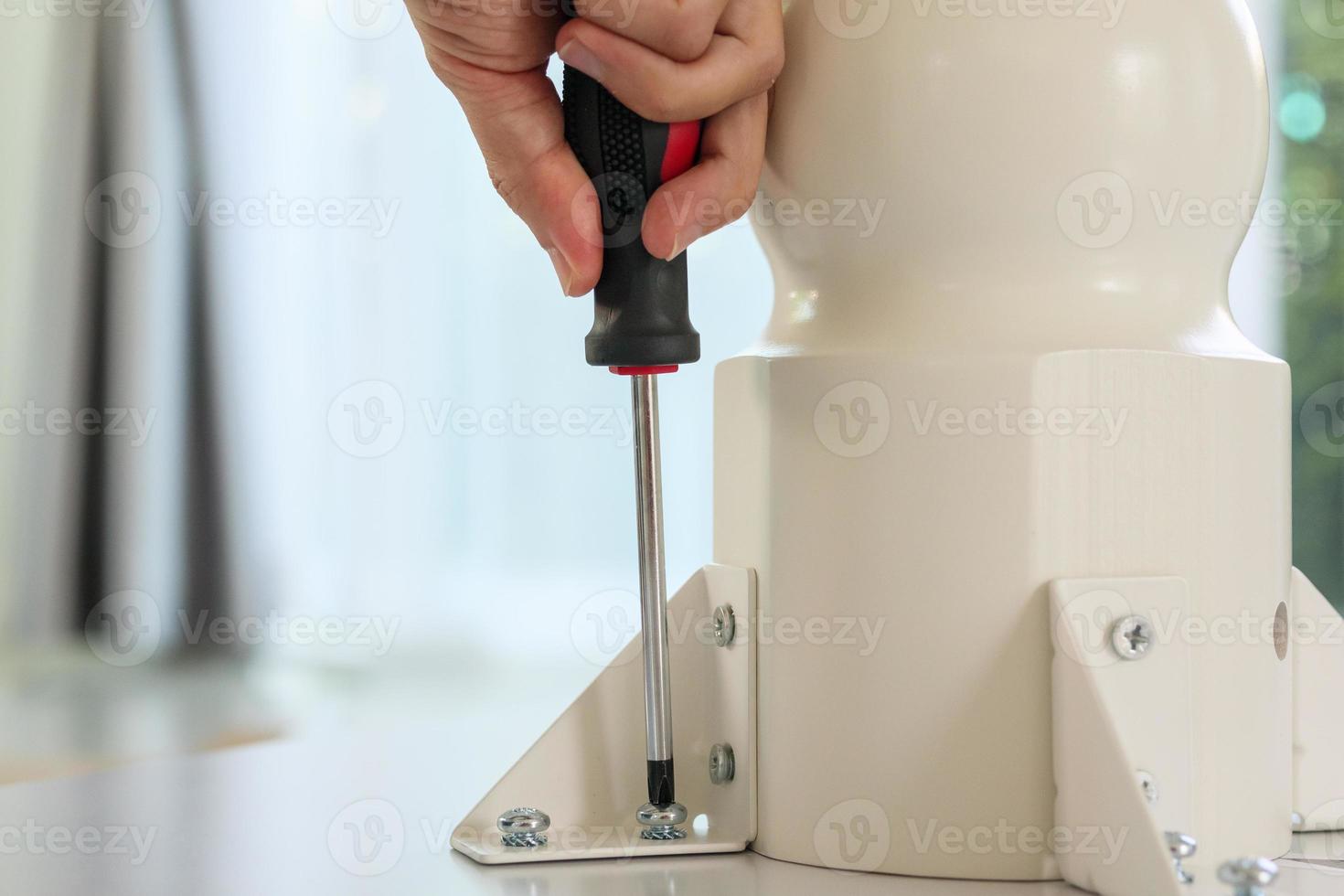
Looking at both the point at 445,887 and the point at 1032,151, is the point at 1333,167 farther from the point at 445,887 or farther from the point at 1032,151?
the point at 445,887

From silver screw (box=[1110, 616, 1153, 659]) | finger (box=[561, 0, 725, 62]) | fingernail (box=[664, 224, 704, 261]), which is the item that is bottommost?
silver screw (box=[1110, 616, 1153, 659])

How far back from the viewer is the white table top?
48cm

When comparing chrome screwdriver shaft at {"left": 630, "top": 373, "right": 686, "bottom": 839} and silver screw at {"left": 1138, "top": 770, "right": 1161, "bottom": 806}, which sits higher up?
chrome screwdriver shaft at {"left": 630, "top": 373, "right": 686, "bottom": 839}

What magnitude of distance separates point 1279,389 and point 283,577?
2111 millimetres

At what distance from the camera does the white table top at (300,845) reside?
478 mm

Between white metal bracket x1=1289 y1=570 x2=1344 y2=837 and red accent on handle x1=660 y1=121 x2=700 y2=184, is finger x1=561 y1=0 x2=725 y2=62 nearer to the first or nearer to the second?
red accent on handle x1=660 y1=121 x2=700 y2=184

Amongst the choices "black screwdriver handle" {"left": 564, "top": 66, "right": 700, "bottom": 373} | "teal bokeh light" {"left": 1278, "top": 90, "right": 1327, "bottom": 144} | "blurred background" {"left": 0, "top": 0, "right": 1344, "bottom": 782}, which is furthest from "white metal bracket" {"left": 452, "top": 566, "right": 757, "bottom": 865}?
"teal bokeh light" {"left": 1278, "top": 90, "right": 1327, "bottom": 144}

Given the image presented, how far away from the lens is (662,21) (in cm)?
48

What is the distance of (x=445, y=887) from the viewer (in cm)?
48

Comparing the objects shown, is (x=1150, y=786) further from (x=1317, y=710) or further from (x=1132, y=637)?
(x=1317, y=710)

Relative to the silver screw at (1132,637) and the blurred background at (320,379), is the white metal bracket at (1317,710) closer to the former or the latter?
the silver screw at (1132,637)

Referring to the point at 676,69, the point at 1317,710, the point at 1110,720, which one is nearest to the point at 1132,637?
the point at 1110,720

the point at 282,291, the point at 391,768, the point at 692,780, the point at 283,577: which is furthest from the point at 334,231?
the point at 692,780

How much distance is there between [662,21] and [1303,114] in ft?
7.74
